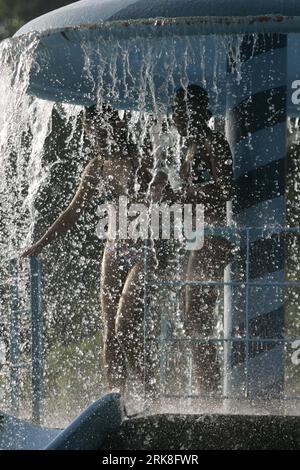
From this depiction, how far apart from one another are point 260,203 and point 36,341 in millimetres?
1316

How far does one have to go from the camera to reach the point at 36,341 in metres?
5.99

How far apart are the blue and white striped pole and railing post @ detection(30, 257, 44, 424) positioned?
0.93m

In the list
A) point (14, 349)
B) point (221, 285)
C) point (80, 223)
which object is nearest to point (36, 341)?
point (14, 349)

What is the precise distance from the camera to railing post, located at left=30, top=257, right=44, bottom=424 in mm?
5926

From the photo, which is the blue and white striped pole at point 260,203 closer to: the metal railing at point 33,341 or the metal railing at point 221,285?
the metal railing at point 221,285

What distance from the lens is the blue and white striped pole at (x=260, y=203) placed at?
19.5 ft

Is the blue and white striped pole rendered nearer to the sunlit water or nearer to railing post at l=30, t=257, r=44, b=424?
the sunlit water

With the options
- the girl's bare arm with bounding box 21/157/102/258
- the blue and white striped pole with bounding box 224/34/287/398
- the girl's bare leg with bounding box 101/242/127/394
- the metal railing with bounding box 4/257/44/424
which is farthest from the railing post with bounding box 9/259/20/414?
the blue and white striped pole with bounding box 224/34/287/398

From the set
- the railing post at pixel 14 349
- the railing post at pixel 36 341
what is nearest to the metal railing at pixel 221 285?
the railing post at pixel 36 341

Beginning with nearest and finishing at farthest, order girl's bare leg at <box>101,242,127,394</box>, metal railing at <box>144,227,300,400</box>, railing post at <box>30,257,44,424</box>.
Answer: metal railing at <box>144,227,300,400</box>, railing post at <box>30,257,44,424</box>, girl's bare leg at <box>101,242,127,394</box>

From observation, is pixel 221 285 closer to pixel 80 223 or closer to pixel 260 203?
pixel 260 203

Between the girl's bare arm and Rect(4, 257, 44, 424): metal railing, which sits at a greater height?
the girl's bare arm

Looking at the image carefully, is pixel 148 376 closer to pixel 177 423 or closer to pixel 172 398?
pixel 172 398

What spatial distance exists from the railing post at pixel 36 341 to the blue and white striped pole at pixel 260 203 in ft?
3.04
